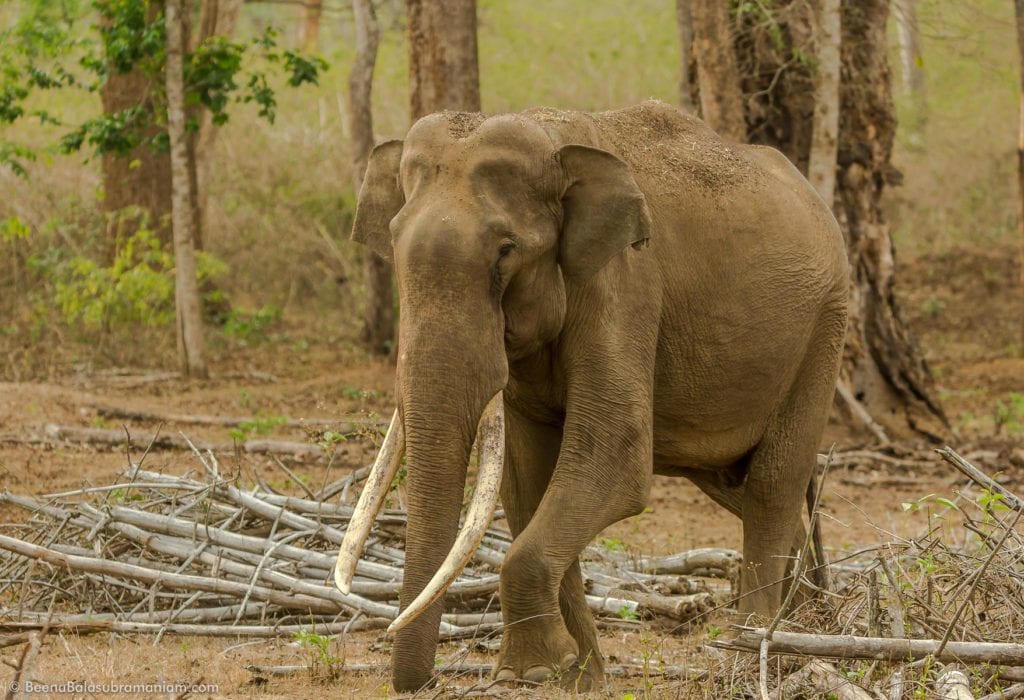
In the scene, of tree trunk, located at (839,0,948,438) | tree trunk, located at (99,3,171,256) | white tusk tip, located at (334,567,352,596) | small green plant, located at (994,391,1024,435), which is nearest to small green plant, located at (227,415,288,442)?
tree trunk, located at (839,0,948,438)

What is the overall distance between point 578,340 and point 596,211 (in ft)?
1.62

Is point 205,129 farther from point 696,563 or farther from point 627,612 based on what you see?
point 627,612

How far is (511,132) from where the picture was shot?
5156 millimetres

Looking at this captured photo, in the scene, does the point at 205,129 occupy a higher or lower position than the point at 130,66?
lower

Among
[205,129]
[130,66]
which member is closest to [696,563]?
[130,66]

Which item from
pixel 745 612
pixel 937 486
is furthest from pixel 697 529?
pixel 745 612

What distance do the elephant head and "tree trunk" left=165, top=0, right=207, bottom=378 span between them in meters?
10.7

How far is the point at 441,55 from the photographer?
11781 millimetres

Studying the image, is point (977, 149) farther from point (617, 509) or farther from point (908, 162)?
point (617, 509)

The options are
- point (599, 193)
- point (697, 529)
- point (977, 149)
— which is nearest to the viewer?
point (599, 193)

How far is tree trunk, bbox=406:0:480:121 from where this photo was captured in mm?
11750

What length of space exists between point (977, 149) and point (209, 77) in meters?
16.7

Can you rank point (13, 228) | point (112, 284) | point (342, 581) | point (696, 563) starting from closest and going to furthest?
point (342, 581)
point (696, 563)
point (13, 228)
point (112, 284)

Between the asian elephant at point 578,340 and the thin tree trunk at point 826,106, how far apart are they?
15.5ft
